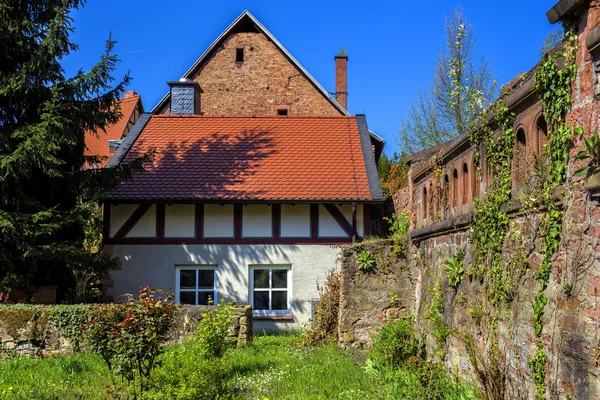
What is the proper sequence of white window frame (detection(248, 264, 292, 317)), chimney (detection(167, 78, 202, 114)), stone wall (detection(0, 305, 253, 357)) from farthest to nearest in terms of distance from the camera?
chimney (detection(167, 78, 202, 114)) → white window frame (detection(248, 264, 292, 317)) → stone wall (detection(0, 305, 253, 357))

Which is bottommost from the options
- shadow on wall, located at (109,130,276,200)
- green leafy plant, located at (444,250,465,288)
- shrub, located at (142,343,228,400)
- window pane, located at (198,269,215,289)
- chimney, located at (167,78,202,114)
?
shrub, located at (142,343,228,400)

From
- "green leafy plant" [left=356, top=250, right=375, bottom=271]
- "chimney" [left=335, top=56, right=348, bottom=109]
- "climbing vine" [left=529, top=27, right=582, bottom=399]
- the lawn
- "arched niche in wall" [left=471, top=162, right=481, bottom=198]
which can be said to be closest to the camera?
"climbing vine" [left=529, top=27, right=582, bottom=399]

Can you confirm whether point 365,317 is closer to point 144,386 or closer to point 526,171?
point 144,386

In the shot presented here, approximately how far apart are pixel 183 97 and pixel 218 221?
25.1 feet

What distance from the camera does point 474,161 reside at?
7.34 m

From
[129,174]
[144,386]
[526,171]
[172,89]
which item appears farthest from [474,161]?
[172,89]

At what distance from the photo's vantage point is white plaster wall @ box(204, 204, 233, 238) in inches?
629

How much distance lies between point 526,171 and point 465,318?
257cm

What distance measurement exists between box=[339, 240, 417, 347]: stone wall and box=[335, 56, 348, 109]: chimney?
16.0m

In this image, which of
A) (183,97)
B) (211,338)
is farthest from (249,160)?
(211,338)

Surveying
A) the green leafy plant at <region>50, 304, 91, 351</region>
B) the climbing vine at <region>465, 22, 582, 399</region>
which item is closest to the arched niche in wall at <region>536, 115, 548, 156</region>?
the climbing vine at <region>465, 22, 582, 399</region>

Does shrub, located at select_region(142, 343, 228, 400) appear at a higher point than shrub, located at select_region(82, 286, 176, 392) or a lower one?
lower

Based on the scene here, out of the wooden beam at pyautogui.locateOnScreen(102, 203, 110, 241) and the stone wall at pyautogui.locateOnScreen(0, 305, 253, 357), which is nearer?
the stone wall at pyautogui.locateOnScreen(0, 305, 253, 357)

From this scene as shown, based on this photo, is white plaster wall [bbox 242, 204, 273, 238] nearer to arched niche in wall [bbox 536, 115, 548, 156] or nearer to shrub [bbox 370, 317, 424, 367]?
→ shrub [bbox 370, 317, 424, 367]
